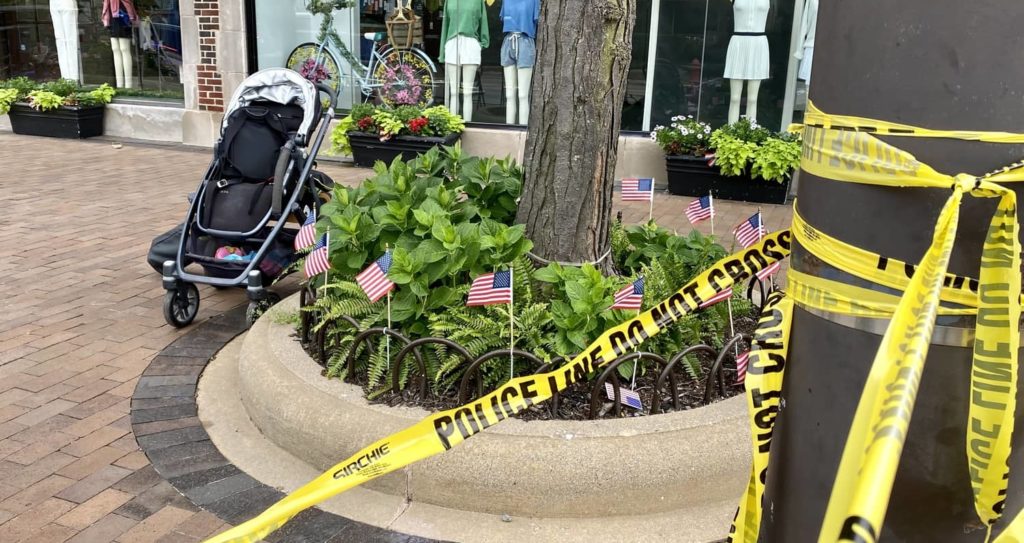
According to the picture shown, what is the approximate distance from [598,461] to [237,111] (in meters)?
3.94

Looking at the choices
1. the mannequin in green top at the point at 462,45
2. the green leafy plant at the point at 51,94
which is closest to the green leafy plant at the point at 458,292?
the mannequin in green top at the point at 462,45

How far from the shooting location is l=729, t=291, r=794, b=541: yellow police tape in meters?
1.58

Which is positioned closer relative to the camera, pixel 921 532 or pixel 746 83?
pixel 921 532

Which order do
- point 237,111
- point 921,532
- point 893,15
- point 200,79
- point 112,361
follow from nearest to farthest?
1. point 893,15
2. point 921,532
3. point 112,361
4. point 237,111
5. point 200,79

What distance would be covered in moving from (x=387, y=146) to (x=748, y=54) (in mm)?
4379

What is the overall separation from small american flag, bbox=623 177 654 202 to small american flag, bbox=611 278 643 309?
45.4 inches

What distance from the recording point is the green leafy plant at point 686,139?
9.45m

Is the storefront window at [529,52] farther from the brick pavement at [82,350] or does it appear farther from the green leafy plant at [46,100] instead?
the brick pavement at [82,350]

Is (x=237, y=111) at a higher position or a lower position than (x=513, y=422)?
higher

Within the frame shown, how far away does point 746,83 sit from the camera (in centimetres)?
1013

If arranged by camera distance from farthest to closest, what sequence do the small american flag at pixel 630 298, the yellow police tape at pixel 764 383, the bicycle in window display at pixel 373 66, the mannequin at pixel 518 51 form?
1. the bicycle in window display at pixel 373 66
2. the mannequin at pixel 518 51
3. the small american flag at pixel 630 298
4. the yellow police tape at pixel 764 383

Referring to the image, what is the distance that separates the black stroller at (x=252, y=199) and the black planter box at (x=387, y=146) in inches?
163

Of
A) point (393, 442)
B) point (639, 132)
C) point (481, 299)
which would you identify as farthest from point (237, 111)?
point (639, 132)

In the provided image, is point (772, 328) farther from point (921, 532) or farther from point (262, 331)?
point (262, 331)
